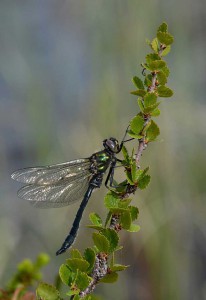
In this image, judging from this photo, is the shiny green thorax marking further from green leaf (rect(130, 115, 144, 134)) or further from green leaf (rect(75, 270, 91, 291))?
green leaf (rect(75, 270, 91, 291))

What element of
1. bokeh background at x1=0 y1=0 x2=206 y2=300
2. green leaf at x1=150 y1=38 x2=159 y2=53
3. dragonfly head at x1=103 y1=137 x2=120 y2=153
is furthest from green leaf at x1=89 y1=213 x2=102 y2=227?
bokeh background at x1=0 y1=0 x2=206 y2=300

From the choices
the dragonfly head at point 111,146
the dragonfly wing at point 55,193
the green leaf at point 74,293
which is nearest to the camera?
the green leaf at point 74,293

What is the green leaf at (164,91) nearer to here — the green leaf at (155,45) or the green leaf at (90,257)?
the green leaf at (155,45)

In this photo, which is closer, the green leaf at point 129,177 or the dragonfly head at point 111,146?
the green leaf at point 129,177

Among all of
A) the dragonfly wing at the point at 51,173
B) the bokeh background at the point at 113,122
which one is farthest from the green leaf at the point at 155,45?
the bokeh background at the point at 113,122

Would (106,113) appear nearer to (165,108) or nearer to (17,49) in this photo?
(165,108)

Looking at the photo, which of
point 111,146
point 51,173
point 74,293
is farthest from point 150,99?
point 51,173

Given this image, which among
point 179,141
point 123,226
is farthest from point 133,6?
point 123,226
